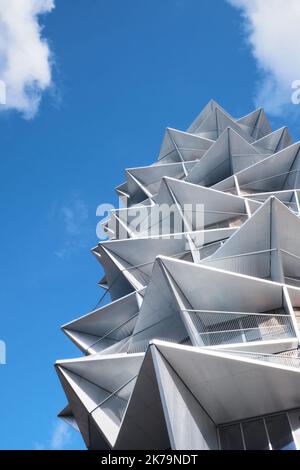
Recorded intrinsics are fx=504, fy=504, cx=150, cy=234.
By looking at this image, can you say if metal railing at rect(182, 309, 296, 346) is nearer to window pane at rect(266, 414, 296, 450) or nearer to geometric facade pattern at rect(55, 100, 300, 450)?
geometric facade pattern at rect(55, 100, 300, 450)

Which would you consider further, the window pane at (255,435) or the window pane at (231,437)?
the window pane at (231,437)

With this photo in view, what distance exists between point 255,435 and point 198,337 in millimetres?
3387

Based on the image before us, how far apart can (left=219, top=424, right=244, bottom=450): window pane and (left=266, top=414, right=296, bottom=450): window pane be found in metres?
0.88

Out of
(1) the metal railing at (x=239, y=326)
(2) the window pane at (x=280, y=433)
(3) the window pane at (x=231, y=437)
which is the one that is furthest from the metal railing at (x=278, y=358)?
(3) the window pane at (x=231, y=437)

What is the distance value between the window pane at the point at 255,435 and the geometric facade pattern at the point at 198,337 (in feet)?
0.09

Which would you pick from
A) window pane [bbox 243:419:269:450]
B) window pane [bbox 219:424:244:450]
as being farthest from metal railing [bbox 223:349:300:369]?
window pane [bbox 219:424:244:450]

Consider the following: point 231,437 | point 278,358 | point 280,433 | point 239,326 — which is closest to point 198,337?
point 239,326

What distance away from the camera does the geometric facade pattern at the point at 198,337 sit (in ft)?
42.8

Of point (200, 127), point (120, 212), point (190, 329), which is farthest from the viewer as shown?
point (200, 127)

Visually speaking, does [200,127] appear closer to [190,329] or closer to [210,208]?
[210,208]

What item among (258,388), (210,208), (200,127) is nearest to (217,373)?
(258,388)

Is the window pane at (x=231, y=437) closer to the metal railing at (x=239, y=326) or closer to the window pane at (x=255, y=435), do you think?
the window pane at (x=255, y=435)
